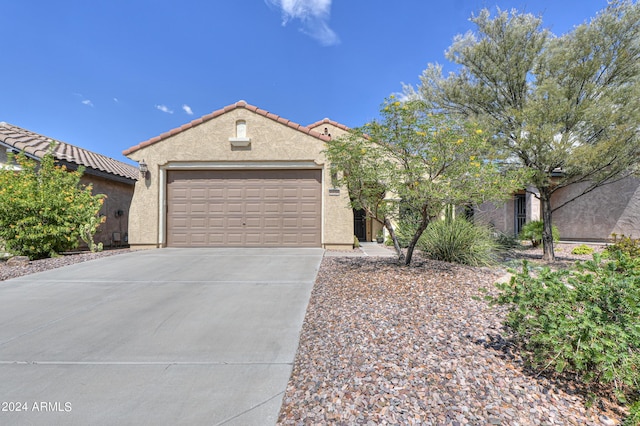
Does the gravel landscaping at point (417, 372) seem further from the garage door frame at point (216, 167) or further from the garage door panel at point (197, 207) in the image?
the garage door panel at point (197, 207)

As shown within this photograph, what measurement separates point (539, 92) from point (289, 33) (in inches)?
353

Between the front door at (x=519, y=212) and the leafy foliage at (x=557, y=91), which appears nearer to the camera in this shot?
the leafy foliage at (x=557, y=91)

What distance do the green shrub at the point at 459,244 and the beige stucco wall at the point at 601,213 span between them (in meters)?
9.30

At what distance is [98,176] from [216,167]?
505 centimetres

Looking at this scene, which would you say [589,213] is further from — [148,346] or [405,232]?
[148,346]

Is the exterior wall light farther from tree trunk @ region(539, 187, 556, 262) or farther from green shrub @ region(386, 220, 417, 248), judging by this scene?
tree trunk @ region(539, 187, 556, 262)

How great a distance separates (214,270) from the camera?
20.3 ft

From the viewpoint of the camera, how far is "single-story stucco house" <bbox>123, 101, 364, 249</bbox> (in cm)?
939

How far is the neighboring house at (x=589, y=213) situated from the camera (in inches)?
469

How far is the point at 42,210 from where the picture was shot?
7594mm

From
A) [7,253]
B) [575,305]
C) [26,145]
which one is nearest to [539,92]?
[575,305]

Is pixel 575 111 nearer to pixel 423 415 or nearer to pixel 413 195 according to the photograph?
pixel 413 195

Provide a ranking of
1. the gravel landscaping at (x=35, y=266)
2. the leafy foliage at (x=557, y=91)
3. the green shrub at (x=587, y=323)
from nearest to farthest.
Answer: the green shrub at (x=587, y=323), the gravel landscaping at (x=35, y=266), the leafy foliage at (x=557, y=91)

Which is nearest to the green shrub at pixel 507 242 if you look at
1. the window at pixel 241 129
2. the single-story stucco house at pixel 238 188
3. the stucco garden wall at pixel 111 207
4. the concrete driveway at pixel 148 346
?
the single-story stucco house at pixel 238 188
